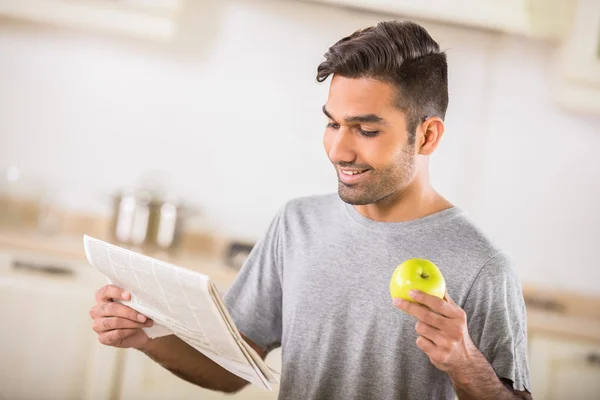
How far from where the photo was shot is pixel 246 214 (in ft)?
9.21

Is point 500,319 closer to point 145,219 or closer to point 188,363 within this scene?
point 188,363

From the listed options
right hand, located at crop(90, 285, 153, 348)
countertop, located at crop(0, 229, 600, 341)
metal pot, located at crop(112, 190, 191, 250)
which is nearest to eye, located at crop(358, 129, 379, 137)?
right hand, located at crop(90, 285, 153, 348)

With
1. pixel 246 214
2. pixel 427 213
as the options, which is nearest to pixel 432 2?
pixel 246 214

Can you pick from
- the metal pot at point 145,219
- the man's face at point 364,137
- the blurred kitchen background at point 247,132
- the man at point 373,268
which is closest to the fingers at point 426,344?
the man at point 373,268

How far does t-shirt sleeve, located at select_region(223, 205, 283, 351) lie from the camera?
1.28m

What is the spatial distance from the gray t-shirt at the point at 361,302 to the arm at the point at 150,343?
9 cm

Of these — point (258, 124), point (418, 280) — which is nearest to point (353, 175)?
point (418, 280)

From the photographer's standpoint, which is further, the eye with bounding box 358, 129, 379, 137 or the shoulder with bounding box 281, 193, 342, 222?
the shoulder with bounding box 281, 193, 342, 222

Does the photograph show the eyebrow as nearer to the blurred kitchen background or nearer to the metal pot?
the metal pot

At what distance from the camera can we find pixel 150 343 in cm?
120

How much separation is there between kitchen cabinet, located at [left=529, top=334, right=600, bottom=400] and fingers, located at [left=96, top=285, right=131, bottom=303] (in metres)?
1.56

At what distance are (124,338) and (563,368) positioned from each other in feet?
5.33

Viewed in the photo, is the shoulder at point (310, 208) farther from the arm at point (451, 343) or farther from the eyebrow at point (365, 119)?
the arm at point (451, 343)

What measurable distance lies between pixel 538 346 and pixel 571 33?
1.05 m
